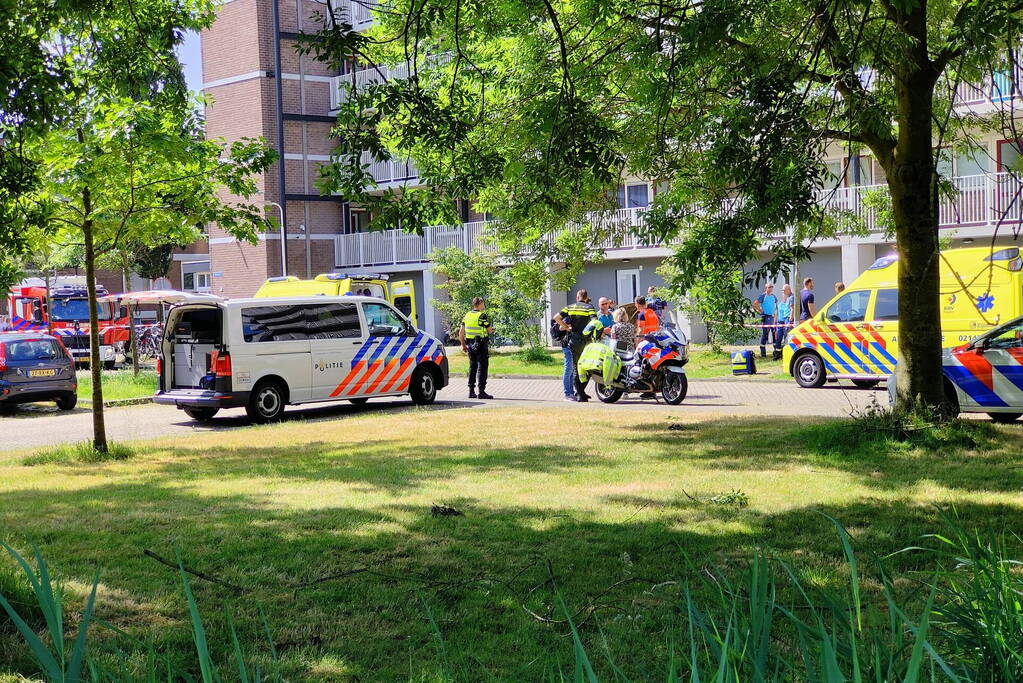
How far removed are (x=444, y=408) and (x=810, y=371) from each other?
6397mm

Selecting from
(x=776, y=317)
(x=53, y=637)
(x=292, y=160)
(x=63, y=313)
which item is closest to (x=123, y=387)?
(x=776, y=317)

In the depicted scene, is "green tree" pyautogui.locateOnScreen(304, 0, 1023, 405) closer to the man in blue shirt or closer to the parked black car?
the parked black car

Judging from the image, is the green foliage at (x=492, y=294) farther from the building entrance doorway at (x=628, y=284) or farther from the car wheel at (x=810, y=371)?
the car wheel at (x=810, y=371)

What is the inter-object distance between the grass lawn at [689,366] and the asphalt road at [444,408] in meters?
1.17

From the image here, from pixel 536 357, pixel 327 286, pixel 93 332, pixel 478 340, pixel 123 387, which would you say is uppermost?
pixel 327 286

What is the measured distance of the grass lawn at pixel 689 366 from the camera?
73.6 feet

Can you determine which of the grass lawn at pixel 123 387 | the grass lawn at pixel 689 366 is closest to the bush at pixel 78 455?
the grass lawn at pixel 123 387

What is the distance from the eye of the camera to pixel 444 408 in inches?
690

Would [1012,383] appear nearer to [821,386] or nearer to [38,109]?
[821,386]

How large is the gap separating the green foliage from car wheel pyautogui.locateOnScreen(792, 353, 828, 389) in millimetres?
10991

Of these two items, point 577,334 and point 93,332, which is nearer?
point 93,332

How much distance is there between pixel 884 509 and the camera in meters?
7.30

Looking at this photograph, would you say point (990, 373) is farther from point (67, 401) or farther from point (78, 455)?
point (67, 401)

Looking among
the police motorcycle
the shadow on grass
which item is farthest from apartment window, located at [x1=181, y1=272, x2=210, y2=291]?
the shadow on grass
